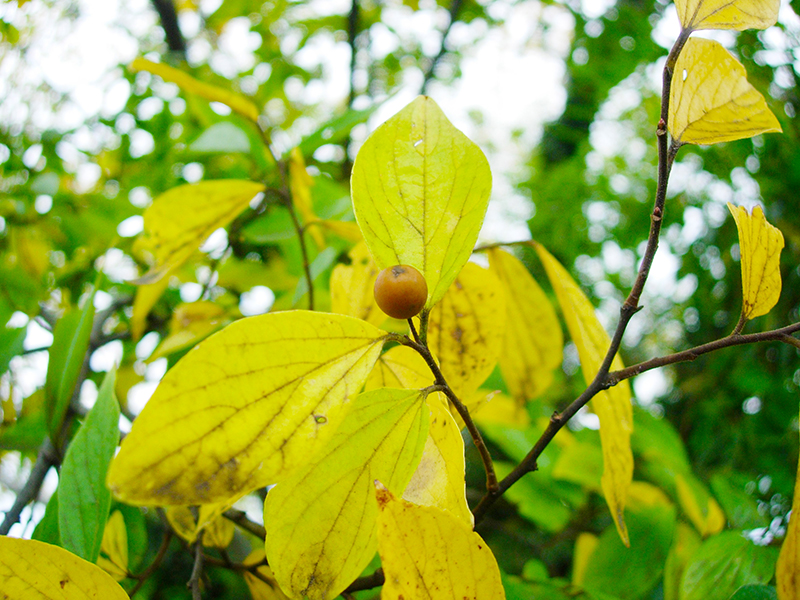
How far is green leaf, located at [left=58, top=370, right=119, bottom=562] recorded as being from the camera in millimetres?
Answer: 303

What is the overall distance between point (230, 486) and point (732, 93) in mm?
277

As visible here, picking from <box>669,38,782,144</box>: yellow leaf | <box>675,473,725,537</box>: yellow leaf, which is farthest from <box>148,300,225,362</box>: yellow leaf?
<box>675,473,725,537</box>: yellow leaf

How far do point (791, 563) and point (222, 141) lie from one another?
641 mm

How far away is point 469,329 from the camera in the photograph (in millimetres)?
343

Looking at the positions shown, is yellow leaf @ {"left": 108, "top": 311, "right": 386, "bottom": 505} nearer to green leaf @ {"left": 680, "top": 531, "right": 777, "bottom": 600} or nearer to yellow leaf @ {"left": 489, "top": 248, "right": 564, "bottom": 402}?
yellow leaf @ {"left": 489, "top": 248, "right": 564, "bottom": 402}

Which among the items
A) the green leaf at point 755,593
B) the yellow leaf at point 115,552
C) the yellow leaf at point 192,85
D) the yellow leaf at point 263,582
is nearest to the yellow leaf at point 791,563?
the green leaf at point 755,593

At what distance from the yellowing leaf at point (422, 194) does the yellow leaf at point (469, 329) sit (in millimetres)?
95

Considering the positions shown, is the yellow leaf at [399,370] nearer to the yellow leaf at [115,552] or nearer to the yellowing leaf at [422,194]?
the yellowing leaf at [422,194]

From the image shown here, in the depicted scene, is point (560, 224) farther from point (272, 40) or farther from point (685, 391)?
point (272, 40)

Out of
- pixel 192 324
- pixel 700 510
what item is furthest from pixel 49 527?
pixel 700 510

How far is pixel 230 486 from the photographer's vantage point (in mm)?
188

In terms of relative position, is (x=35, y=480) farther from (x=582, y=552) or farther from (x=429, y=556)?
(x=582, y=552)

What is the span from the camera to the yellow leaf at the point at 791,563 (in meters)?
0.24

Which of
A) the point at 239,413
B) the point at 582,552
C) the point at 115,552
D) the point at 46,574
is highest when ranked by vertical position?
the point at 239,413
